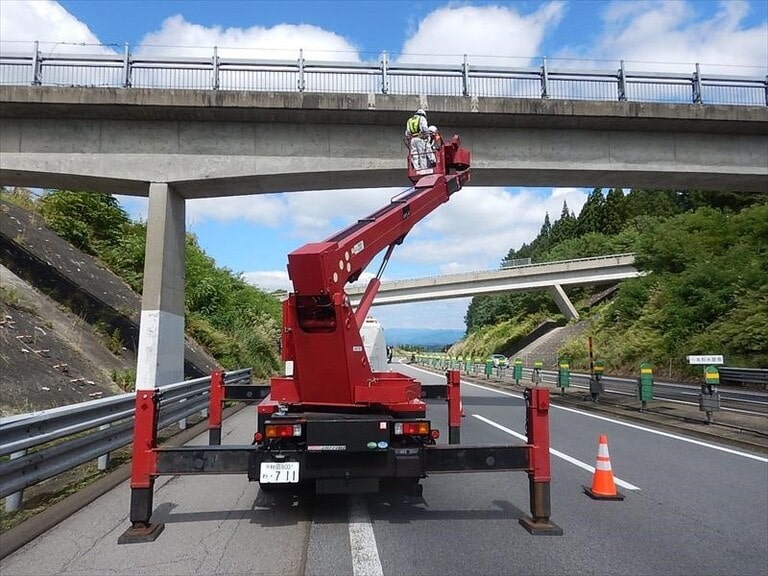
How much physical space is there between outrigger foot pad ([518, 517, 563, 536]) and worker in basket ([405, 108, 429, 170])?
523cm

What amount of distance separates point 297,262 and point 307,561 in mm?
2464

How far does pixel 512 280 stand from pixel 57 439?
49983mm

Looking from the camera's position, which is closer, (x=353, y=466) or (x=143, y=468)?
(x=143, y=468)

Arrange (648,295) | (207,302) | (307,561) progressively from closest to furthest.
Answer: (307,561) → (207,302) → (648,295)

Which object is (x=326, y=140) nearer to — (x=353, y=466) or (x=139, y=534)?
(x=353, y=466)

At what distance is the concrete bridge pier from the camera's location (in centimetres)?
1318

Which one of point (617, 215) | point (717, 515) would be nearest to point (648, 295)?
point (717, 515)

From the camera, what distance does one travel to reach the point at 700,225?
3397 centimetres

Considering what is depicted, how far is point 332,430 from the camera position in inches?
208

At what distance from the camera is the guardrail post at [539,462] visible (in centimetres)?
532

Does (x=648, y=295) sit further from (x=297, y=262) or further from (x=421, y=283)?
(x=297, y=262)

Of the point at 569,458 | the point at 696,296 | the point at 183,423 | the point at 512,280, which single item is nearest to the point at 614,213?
the point at 512,280

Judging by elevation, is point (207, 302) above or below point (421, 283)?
below

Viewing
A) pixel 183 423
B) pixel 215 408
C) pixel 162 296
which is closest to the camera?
pixel 215 408
